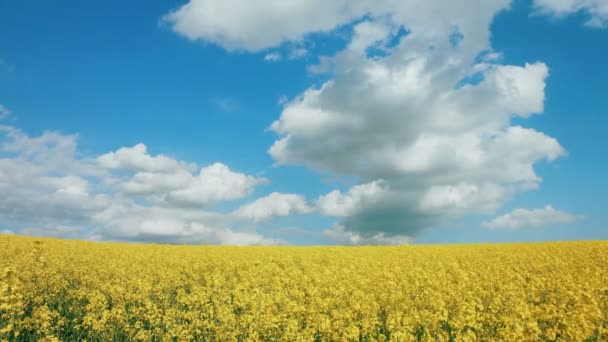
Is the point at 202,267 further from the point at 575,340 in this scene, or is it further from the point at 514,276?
the point at 575,340

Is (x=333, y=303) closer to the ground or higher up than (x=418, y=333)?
higher up

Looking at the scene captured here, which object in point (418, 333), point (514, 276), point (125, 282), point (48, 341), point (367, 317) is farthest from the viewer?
point (514, 276)

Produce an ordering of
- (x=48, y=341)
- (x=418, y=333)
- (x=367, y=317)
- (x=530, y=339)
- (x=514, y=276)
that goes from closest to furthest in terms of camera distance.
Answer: (x=48, y=341) → (x=530, y=339) → (x=367, y=317) → (x=418, y=333) → (x=514, y=276)

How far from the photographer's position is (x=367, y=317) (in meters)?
11.5

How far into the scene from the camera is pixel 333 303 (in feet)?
45.9

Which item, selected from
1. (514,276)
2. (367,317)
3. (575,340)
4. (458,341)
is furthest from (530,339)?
(514,276)

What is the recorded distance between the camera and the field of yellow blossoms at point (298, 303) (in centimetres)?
1020

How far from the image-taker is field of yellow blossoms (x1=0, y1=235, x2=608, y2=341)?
1020cm

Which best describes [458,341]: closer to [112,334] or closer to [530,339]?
[530,339]

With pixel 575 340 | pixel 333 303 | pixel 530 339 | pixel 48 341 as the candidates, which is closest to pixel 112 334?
pixel 48 341

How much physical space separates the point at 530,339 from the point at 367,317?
13.0 feet

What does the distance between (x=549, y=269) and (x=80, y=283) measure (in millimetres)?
25419

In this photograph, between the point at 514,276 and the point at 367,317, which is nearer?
the point at 367,317

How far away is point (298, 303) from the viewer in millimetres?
14414
